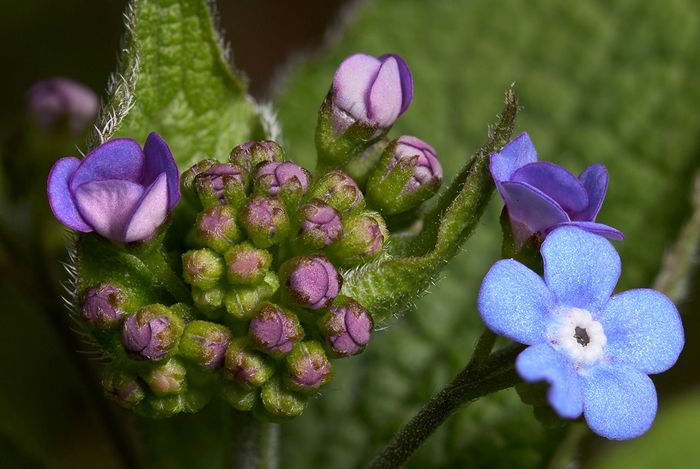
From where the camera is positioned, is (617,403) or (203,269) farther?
(203,269)

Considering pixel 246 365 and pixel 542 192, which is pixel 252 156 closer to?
pixel 246 365

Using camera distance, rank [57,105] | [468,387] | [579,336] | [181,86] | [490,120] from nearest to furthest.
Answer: [579,336]
[468,387]
[181,86]
[57,105]
[490,120]

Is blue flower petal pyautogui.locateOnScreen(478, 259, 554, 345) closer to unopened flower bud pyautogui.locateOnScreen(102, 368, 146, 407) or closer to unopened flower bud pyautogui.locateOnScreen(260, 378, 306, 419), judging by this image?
unopened flower bud pyautogui.locateOnScreen(260, 378, 306, 419)

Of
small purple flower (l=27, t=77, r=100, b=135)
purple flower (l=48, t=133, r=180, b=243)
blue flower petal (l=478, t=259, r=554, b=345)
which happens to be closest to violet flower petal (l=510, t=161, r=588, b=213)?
blue flower petal (l=478, t=259, r=554, b=345)

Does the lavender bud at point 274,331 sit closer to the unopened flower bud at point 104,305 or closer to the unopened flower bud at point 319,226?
the unopened flower bud at point 319,226

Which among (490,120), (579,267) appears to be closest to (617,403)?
(579,267)

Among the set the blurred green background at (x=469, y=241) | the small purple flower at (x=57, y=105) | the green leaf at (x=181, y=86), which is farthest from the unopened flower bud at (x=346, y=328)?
the small purple flower at (x=57, y=105)
